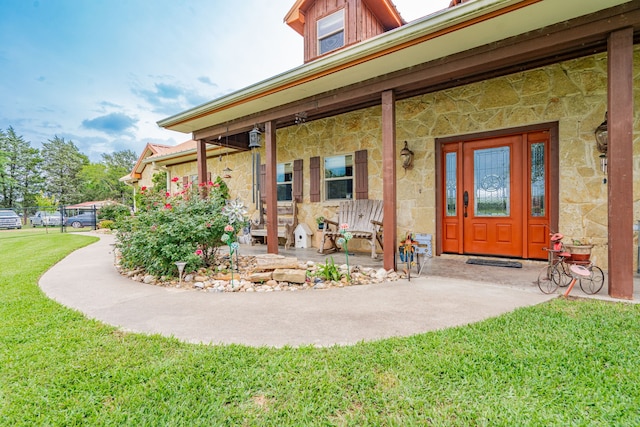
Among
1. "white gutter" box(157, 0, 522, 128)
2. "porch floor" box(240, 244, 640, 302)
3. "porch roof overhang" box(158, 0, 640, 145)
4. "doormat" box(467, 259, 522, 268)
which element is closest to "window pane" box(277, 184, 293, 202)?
"porch floor" box(240, 244, 640, 302)

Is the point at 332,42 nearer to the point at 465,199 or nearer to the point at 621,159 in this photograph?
the point at 465,199

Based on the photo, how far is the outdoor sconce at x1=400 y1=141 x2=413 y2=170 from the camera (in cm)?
500

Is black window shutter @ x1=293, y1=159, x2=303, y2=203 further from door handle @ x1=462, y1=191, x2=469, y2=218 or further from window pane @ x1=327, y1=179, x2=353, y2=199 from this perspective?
door handle @ x1=462, y1=191, x2=469, y2=218

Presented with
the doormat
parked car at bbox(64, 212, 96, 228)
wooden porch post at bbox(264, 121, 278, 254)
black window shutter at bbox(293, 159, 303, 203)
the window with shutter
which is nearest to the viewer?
the doormat

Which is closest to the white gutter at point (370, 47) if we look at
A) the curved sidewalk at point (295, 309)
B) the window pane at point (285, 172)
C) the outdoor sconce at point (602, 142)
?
the outdoor sconce at point (602, 142)

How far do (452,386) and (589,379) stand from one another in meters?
0.67

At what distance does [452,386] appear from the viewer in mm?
1464

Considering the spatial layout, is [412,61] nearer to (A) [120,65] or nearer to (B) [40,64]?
(A) [120,65]

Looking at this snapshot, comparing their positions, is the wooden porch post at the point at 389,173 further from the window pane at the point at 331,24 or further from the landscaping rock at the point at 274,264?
the window pane at the point at 331,24

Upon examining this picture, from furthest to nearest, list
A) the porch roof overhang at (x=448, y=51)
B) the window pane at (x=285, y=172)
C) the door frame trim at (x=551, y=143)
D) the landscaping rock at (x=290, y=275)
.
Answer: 1. the window pane at (x=285, y=172)
2. the door frame trim at (x=551, y=143)
3. the landscaping rock at (x=290, y=275)
4. the porch roof overhang at (x=448, y=51)

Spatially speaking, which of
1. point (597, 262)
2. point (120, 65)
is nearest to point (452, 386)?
point (597, 262)

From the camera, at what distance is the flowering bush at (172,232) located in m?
3.72

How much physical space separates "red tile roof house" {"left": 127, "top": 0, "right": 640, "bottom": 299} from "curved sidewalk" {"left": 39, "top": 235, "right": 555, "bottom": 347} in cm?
93

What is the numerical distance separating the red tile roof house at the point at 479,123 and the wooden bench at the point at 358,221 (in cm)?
25
